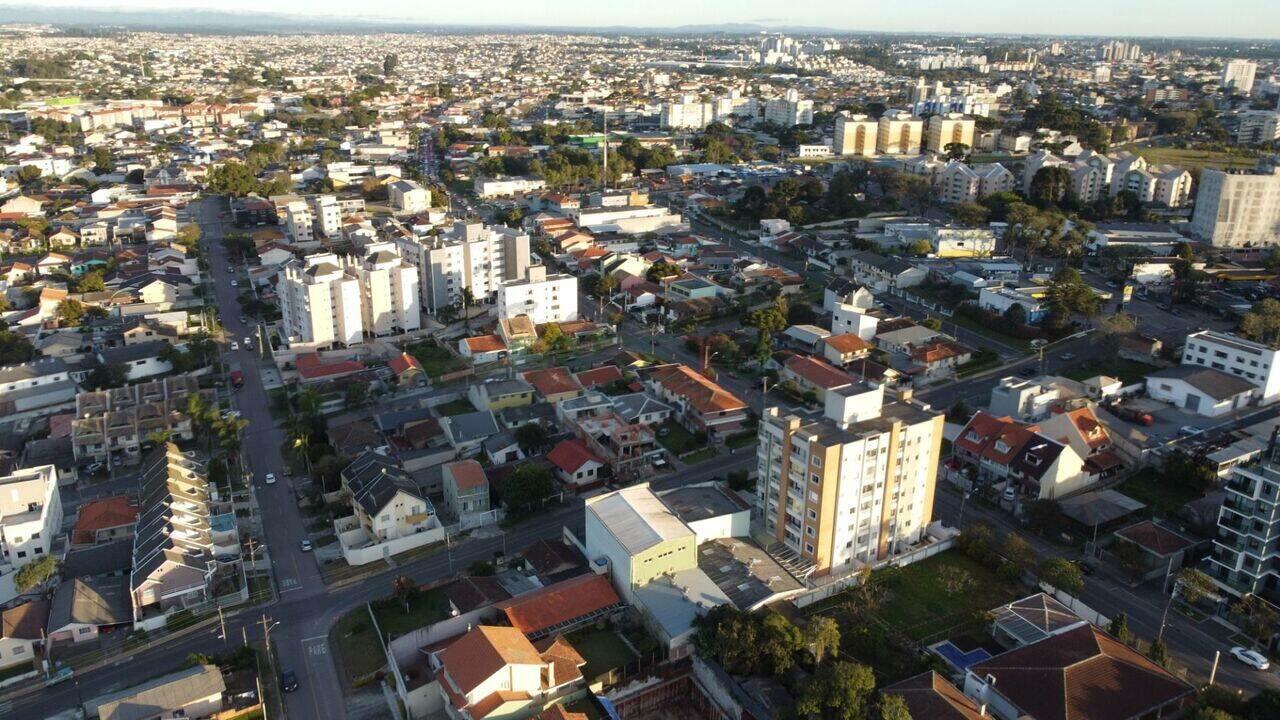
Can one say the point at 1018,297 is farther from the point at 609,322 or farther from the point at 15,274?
the point at 15,274

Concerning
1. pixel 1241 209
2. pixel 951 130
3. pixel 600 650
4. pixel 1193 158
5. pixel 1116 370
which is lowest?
pixel 600 650

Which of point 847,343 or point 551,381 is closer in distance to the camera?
point 551,381

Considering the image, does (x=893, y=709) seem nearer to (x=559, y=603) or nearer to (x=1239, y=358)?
(x=559, y=603)

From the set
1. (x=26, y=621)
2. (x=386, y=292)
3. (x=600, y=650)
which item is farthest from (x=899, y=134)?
(x=26, y=621)

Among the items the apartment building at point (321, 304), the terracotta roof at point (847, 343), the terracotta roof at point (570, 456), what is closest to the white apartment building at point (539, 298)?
the apartment building at point (321, 304)

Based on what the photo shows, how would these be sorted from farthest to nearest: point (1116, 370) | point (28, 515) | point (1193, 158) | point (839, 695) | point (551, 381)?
point (1193, 158) < point (1116, 370) < point (551, 381) < point (28, 515) < point (839, 695)

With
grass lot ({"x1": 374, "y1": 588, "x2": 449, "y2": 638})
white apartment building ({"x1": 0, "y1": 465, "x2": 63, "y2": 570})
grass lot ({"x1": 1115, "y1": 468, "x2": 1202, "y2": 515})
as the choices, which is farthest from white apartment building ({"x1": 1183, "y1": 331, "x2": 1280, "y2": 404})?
white apartment building ({"x1": 0, "y1": 465, "x2": 63, "y2": 570})
